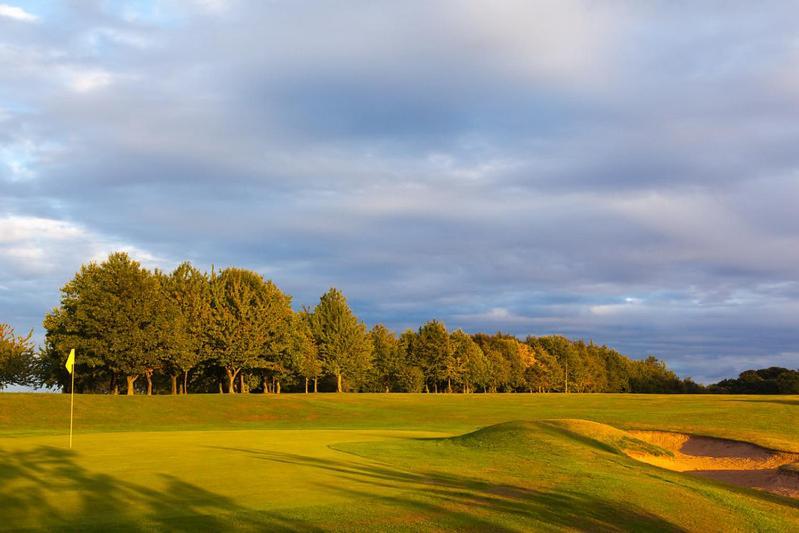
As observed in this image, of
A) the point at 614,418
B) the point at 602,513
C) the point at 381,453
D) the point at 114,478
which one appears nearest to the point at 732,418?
the point at 614,418

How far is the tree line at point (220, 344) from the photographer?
2714 inches

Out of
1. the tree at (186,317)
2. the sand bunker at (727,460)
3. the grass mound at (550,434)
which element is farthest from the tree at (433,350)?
the grass mound at (550,434)

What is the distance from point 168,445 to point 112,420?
2637 centimetres

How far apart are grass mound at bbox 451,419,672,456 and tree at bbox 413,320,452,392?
95012mm

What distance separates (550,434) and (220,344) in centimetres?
5984

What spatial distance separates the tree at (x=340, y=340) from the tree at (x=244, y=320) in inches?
538

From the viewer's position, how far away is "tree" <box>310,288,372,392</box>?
4038 inches

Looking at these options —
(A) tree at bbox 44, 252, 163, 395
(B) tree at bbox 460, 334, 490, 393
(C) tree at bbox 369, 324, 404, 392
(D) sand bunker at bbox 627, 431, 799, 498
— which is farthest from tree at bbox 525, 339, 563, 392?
(D) sand bunker at bbox 627, 431, 799, 498

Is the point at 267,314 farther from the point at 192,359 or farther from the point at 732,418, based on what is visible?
the point at 732,418

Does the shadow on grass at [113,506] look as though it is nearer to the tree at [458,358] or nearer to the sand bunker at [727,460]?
the sand bunker at [727,460]

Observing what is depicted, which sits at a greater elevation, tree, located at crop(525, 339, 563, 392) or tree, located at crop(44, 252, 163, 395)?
tree, located at crop(44, 252, 163, 395)

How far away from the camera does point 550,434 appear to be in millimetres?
28797

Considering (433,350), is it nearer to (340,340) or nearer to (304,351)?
(340,340)

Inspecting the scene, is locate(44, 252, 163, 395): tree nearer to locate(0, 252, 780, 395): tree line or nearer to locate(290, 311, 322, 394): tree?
locate(0, 252, 780, 395): tree line
